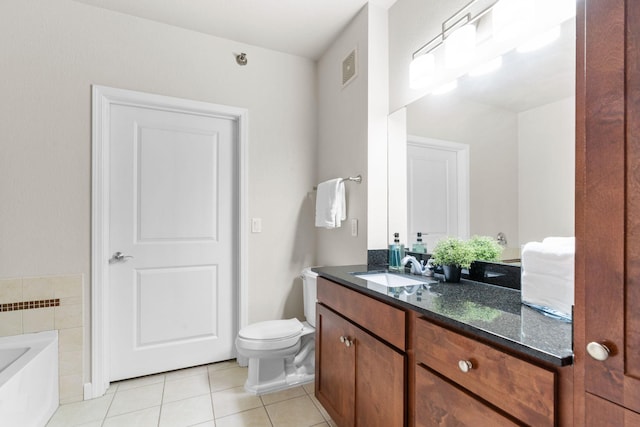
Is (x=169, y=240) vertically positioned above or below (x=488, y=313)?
above

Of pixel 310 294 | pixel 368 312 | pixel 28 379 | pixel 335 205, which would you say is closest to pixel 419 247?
pixel 335 205

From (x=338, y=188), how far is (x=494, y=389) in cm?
154

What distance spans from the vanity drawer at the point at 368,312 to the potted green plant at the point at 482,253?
546 millimetres

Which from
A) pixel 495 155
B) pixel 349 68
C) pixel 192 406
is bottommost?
pixel 192 406

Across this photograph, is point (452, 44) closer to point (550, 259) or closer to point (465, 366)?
point (550, 259)

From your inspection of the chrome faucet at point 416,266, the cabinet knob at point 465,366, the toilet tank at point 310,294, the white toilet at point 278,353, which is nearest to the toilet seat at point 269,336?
the white toilet at point 278,353

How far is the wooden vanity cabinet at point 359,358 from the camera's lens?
1147mm

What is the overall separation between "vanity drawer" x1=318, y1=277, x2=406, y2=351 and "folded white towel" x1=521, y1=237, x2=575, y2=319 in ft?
1.34

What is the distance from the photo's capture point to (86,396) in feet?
6.42

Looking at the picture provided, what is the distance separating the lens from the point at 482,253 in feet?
4.82

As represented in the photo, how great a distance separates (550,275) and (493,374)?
0.36 metres

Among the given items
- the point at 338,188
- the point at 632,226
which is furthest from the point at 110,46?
the point at 632,226

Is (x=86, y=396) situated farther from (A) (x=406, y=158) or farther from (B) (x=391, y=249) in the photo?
(A) (x=406, y=158)

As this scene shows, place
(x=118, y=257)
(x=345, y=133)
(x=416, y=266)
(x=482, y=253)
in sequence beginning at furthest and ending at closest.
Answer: (x=345, y=133) → (x=118, y=257) → (x=416, y=266) → (x=482, y=253)
